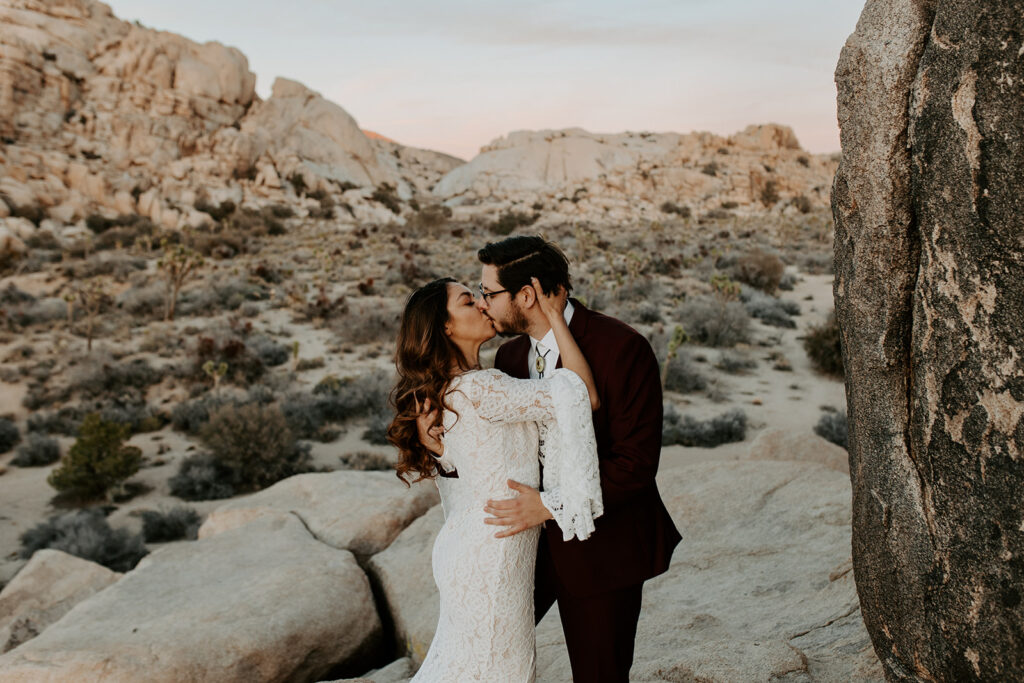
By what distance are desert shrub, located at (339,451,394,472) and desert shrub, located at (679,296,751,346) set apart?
779 cm

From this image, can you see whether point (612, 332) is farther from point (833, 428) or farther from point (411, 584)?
point (833, 428)

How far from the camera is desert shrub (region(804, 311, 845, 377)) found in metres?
12.2

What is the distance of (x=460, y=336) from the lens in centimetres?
250

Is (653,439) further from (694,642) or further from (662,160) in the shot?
(662,160)

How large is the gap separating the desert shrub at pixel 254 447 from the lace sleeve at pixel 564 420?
6.97m

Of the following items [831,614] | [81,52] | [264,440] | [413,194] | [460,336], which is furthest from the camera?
[413,194]

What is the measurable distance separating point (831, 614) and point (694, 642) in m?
0.71

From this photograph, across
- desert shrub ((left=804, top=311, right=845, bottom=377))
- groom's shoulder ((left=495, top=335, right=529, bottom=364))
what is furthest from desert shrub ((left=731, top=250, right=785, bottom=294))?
groom's shoulder ((left=495, top=335, right=529, bottom=364))

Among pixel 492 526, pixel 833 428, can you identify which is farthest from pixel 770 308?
pixel 492 526

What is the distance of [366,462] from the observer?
8891 millimetres

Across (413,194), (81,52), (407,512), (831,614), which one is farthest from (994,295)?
(413,194)

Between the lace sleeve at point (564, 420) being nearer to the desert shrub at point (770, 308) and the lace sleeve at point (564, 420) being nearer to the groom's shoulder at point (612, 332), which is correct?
the groom's shoulder at point (612, 332)

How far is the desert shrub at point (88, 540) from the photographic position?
6.66 meters

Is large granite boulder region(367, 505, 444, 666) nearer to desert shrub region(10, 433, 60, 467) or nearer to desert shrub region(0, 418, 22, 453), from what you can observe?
desert shrub region(10, 433, 60, 467)
